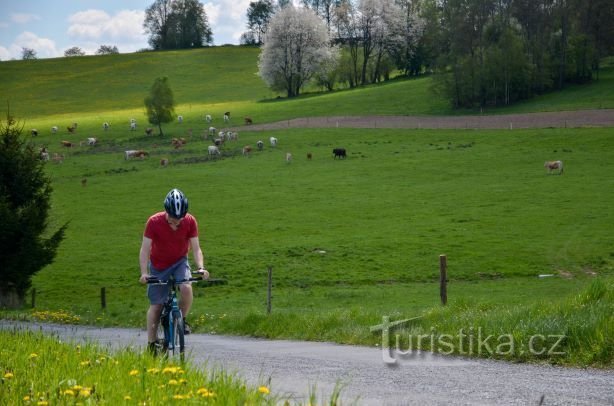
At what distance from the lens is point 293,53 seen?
125 meters

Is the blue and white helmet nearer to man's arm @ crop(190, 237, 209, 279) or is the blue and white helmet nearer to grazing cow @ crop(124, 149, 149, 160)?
man's arm @ crop(190, 237, 209, 279)

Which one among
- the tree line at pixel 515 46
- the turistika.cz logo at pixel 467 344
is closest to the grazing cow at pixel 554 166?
the tree line at pixel 515 46

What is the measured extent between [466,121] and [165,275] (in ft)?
250

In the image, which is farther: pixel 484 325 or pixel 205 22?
pixel 205 22

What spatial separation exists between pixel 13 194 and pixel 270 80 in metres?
91.7

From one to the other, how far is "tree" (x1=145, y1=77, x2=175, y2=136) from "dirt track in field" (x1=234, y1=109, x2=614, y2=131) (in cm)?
820

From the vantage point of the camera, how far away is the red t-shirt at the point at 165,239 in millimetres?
10523

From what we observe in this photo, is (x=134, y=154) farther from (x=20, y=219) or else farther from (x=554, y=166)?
(x=20, y=219)

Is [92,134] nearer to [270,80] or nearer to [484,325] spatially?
[270,80]

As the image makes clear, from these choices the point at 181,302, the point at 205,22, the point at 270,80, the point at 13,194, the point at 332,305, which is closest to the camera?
the point at 181,302

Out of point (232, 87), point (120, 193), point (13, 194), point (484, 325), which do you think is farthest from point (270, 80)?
point (484, 325)

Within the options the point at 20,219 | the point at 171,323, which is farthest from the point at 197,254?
the point at 20,219

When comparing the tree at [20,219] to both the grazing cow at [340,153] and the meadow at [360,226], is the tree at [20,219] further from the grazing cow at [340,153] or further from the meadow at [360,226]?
the grazing cow at [340,153]

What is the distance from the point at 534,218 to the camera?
151 ft
